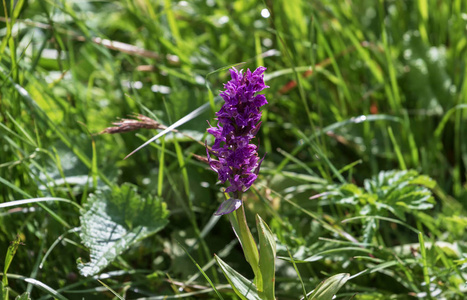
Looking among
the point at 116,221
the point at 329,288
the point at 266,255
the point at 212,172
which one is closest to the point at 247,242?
the point at 266,255

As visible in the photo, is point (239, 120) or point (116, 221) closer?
point (239, 120)

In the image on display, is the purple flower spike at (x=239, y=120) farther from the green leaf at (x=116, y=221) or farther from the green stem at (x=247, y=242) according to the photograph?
the green leaf at (x=116, y=221)

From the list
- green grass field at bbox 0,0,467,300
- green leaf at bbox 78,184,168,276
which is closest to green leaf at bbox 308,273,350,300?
green grass field at bbox 0,0,467,300

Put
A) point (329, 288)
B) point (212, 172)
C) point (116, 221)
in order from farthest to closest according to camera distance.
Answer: point (212, 172) → point (116, 221) → point (329, 288)

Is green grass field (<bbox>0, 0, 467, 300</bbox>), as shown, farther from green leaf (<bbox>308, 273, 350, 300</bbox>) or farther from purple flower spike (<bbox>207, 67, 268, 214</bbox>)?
purple flower spike (<bbox>207, 67, 268, 214</bbox>)

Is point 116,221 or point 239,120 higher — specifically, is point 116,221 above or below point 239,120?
below

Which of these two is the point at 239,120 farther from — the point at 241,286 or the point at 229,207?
the point at 241,286

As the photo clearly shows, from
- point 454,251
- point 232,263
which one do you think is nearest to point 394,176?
point 454,251

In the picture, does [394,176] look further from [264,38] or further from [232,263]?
[264,38]
